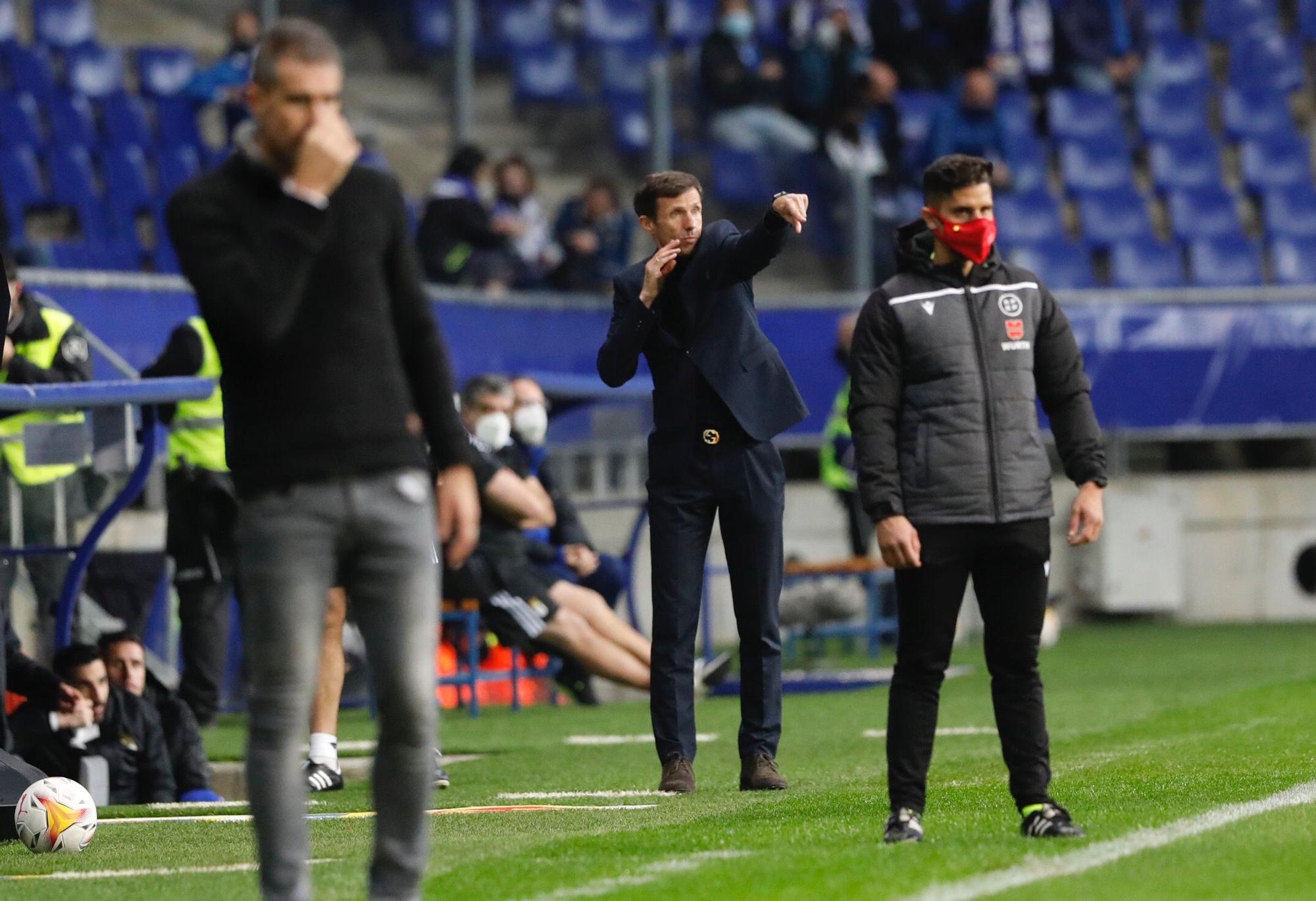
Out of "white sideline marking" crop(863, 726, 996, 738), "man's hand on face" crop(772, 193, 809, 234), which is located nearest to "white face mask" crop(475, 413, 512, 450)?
"white sideline marking" crop(863, 726, 996, 738)

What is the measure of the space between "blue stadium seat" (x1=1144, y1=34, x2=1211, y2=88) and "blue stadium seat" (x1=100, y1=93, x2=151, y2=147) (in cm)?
907

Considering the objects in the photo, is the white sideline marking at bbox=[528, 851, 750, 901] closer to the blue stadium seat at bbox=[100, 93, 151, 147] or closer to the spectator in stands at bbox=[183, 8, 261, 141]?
the blue stadium seat at bbox=[100, 93, 151, 147]

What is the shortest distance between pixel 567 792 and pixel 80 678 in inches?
72.2

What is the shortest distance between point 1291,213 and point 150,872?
51.3 feet

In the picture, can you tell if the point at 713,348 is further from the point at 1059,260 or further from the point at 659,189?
the point at 1059,260

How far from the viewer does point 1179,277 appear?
19.8 meters

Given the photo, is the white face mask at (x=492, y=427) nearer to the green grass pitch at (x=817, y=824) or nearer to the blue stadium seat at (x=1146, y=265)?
the green grass pitch at (x=817, y=824)

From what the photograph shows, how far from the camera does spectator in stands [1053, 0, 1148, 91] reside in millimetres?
21609

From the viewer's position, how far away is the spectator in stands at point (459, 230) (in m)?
16.5

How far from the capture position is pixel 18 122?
54.7 ft

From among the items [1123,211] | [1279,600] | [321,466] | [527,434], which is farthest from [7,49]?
[321,466]

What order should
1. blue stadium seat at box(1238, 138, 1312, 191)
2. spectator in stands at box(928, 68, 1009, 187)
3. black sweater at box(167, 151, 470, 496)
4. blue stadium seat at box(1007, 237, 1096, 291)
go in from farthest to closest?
blue stadium seat at box(1238, 138, 1312, 191) → spectator in stands at box(928, 68, 1009, 187) → blue stadium seat at box(1007, 237, 1096, 291) → black sweater at box(167, 151, 470, 496)

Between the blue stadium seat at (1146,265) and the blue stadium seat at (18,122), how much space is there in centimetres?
842

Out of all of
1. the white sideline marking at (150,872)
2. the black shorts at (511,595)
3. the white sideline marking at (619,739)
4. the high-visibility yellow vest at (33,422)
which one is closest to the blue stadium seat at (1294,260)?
the black shorts at (511,595)
